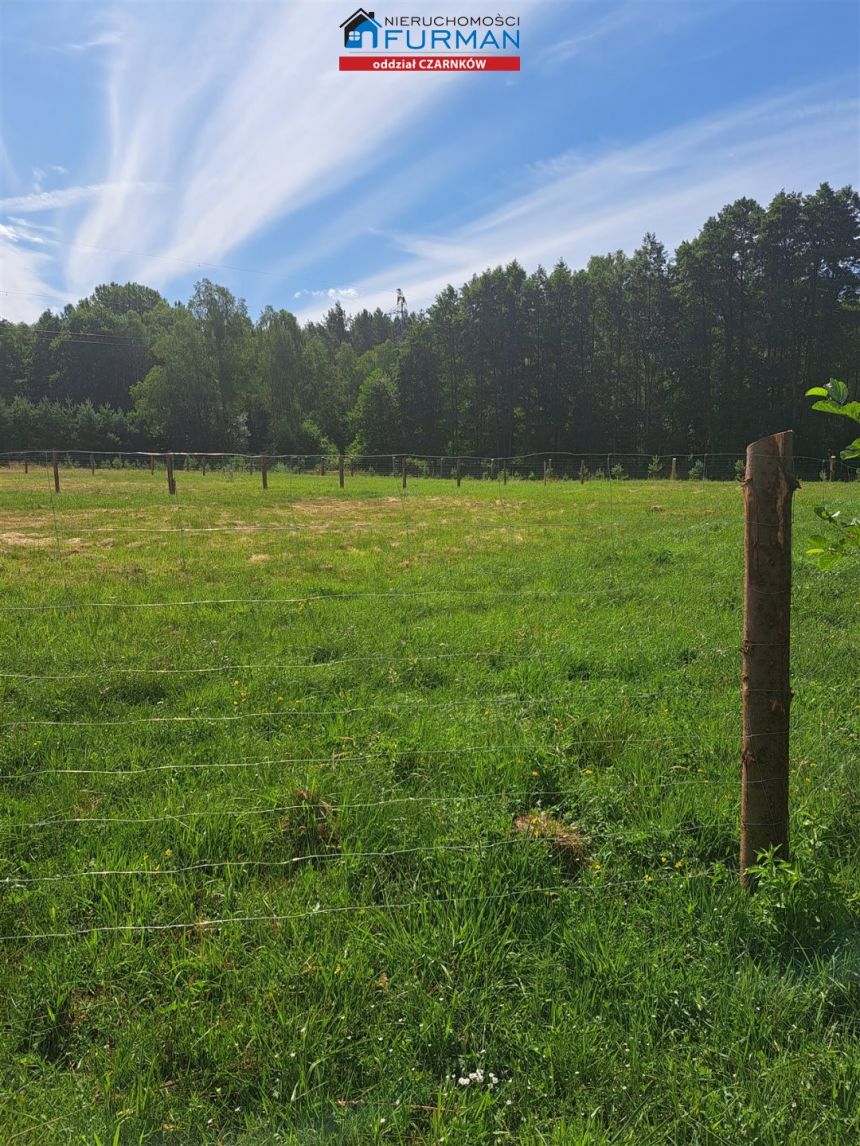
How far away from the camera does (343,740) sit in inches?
151

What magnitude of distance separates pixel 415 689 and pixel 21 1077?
3042 millimetres

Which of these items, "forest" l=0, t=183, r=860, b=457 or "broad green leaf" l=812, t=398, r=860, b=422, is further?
"forest" l=0, t=183, r=860, b=457

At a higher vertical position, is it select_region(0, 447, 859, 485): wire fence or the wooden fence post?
select_region(0, 447, 859, 485): wire fence

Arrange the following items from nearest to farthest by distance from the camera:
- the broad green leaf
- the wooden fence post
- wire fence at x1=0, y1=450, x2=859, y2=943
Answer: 1. the broad green leaf
2. the wooden fence post
3. wire fence at x1=0, y1=450, x2=859, y2=943

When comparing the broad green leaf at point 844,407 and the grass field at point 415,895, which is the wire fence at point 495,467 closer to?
the grass field at point 415,895

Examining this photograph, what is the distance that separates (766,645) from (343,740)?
237 centimetres

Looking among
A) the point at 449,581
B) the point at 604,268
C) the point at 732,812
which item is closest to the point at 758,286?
the point at 604,268

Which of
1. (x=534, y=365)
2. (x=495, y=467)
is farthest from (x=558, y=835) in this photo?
(x=534, y=365)

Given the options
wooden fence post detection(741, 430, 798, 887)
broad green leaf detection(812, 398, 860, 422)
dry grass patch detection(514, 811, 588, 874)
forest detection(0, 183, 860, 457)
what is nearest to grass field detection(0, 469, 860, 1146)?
dry grass patch detection(514, 811, 588, 874)

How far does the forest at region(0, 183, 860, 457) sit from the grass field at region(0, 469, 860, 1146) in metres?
56.7

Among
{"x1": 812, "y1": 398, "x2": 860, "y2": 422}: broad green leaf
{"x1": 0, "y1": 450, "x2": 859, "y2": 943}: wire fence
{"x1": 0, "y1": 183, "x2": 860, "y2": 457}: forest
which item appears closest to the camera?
{"x1": 812, "y1": 398, "x2": 860, "y2": 422}: broad green leaf

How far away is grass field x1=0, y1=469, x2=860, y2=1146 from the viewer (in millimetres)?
1894

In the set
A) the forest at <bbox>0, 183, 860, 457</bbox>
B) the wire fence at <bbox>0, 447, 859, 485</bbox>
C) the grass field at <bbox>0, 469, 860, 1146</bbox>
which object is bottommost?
the grass field at <bbox>0, 469, 860, 1146</bbox>

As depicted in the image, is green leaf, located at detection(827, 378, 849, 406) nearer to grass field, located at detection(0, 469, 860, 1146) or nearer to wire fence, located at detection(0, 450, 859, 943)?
grass field, located at detection(0, 469, 860, 1146)
